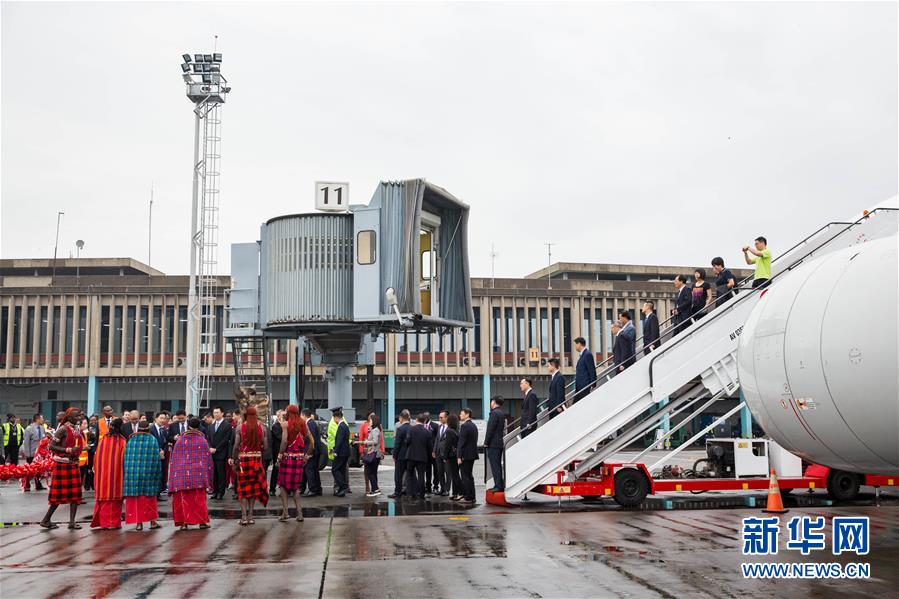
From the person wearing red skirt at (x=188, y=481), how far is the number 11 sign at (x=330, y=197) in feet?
30.5

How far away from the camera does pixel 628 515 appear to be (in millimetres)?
13992

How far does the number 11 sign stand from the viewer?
21000mm

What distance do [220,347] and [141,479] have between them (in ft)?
115

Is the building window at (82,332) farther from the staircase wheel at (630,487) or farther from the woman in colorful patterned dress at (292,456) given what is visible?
the staircase wheel at (630,487)

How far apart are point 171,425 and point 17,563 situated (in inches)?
317

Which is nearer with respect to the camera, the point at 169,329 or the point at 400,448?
the point at 400,448

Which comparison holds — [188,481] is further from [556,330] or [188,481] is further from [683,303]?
[556,330]

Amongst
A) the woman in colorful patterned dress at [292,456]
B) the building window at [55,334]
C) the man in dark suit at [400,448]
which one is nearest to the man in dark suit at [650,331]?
the man in dark suit at [400,448]

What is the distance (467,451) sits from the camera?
16.1m

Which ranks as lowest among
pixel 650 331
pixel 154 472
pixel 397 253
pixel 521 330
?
pixel 154 472

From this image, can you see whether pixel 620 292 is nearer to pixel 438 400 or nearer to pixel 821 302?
pixel 438 400

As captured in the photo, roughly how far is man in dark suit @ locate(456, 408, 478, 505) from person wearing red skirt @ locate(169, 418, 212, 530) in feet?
17.0

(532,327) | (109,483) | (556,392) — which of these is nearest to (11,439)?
(109,483)

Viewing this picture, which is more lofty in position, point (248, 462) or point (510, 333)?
point (510, 333)
